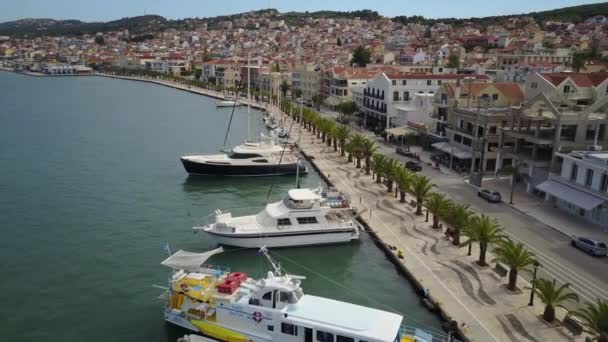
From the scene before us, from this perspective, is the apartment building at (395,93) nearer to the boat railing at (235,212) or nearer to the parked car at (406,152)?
the parked car at (406,152)

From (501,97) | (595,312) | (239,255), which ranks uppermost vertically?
(501,97)

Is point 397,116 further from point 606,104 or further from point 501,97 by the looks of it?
point 606,104

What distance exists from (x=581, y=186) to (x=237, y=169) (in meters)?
33.2

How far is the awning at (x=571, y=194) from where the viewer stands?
34906mm

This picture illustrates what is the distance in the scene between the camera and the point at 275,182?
177 feet

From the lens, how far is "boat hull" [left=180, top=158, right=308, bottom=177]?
2141 inches

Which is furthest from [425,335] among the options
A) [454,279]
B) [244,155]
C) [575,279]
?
[244,155]

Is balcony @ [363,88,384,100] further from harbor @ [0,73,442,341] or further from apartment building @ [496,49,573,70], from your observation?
apartment building @ [496,49,573,70]

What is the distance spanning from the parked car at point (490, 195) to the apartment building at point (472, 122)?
6.23 metres

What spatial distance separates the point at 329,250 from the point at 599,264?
1644cm

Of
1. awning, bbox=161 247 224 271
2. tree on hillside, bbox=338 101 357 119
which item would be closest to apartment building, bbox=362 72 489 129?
tree on hillside, bbox=338 101 357 119

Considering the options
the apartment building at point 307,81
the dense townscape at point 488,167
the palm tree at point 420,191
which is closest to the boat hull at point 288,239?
the dense townscape at point 488,167

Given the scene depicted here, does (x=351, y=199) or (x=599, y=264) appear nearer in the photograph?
(x=599, y=264)

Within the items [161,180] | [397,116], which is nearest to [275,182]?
[161,180]
